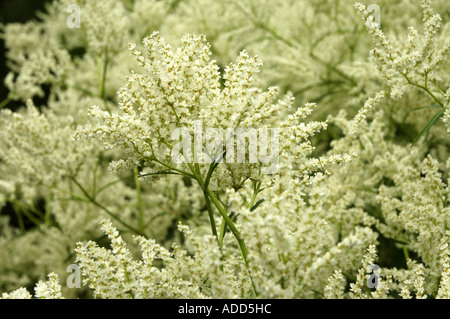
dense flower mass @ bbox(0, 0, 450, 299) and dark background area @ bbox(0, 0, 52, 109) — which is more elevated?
dark background area @ bbox(0, 0, 52, 109)

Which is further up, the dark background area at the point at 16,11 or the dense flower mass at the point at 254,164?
the dark background area at the point at 16,11

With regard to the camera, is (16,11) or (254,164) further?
(16,11)

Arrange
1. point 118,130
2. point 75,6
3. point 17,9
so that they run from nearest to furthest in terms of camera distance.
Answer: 1. point 118,130
2. point 75,6
3. point 17,9

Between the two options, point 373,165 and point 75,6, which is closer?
point 373,165

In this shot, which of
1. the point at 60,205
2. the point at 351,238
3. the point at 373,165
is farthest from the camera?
the point at 60,205

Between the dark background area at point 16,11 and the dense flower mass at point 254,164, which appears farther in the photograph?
the dark background area at point 16,11

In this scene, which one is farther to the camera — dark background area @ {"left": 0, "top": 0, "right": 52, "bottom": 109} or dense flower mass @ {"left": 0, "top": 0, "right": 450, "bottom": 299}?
dark background area @ {"left": 0, "top": 0, "right": 52, "bottom": 109}

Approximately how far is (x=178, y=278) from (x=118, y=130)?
0.33 m

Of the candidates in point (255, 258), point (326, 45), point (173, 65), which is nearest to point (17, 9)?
point (326, 45)

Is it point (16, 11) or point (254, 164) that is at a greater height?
point (16, 11)
